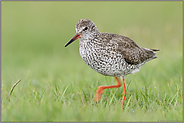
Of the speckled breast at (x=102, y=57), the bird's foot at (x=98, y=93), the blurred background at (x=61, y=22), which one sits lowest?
the bird's foot at (x=98, y=93)

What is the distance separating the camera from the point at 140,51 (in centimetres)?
664

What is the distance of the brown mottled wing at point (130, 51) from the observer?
237 inches

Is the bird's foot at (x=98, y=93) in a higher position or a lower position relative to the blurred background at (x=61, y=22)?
lower

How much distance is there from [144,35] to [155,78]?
6.61 ft

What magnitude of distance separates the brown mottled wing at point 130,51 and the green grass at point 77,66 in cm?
62

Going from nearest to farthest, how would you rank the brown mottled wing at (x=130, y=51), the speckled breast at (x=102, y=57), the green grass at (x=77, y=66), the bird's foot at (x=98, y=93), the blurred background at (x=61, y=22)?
the green grass at (x=77, y=66)
the bird's foot at (x=98, y=93)
the speckled breast at (x=102, y=57)
the brown mottled wing at (x=130, y=51)
the blurred background at (x=61, y=22)

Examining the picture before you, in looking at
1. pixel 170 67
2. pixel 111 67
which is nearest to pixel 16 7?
pixel 170 67

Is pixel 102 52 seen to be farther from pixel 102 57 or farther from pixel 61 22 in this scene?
pixel 61 22

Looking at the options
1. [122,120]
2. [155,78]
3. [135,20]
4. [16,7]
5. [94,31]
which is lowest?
[122,120]

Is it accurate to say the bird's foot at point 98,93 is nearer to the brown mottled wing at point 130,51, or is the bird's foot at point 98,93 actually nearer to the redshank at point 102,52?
the redshank at point 102,52

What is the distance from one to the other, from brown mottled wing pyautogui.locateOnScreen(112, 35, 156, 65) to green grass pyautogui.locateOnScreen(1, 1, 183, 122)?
2.04 ft

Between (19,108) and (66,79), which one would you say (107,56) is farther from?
(66,79)

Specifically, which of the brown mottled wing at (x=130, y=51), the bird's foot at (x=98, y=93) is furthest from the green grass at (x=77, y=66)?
the brown mottled wing at (x=130, y=51)

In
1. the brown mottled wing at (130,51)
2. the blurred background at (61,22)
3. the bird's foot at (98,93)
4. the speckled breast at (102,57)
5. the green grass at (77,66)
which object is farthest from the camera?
the blurred background at (61,22)
